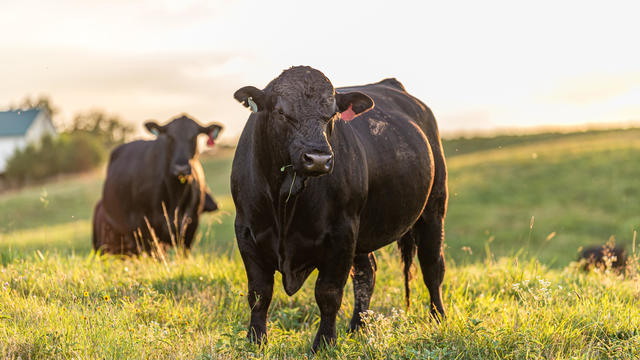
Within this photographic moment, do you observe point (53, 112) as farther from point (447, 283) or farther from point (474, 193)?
point (447, 283)

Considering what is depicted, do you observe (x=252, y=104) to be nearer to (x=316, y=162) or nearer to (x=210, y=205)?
(x=316, y=162)

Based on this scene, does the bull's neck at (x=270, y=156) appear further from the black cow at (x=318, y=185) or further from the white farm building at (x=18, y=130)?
the white farm building at (x=18, y=130)

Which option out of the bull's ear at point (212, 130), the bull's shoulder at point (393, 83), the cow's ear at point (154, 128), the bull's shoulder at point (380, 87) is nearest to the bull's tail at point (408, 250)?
the bull's shoulder at point (380, 87)

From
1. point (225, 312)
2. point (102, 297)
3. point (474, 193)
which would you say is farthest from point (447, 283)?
point (474, 193)

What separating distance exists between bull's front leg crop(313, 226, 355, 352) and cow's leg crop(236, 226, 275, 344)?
392 millimetres

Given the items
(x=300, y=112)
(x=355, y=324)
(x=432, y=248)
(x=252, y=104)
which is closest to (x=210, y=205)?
(x=432, y=248)

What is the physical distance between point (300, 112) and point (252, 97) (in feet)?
1.29

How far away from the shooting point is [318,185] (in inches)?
170

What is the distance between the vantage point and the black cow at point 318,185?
405 centimetres

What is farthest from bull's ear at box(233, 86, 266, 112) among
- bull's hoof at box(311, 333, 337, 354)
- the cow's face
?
the cow's face

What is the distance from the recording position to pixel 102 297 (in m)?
5.64

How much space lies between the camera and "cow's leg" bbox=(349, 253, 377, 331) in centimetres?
556

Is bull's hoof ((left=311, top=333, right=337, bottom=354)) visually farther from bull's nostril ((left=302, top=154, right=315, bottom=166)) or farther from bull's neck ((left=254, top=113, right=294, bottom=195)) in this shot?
bull's nostril ((left=302, top=154, right=315, bottom=166))

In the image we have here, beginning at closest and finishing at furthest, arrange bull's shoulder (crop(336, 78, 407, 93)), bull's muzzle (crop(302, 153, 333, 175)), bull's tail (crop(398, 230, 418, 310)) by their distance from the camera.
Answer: bull's muzzle (crop(302, 153, 333, 175)) < bull's shoulder (crop(336, 78, 407, 93)) < bull's tail (crop(398, 230, 418, 310))
